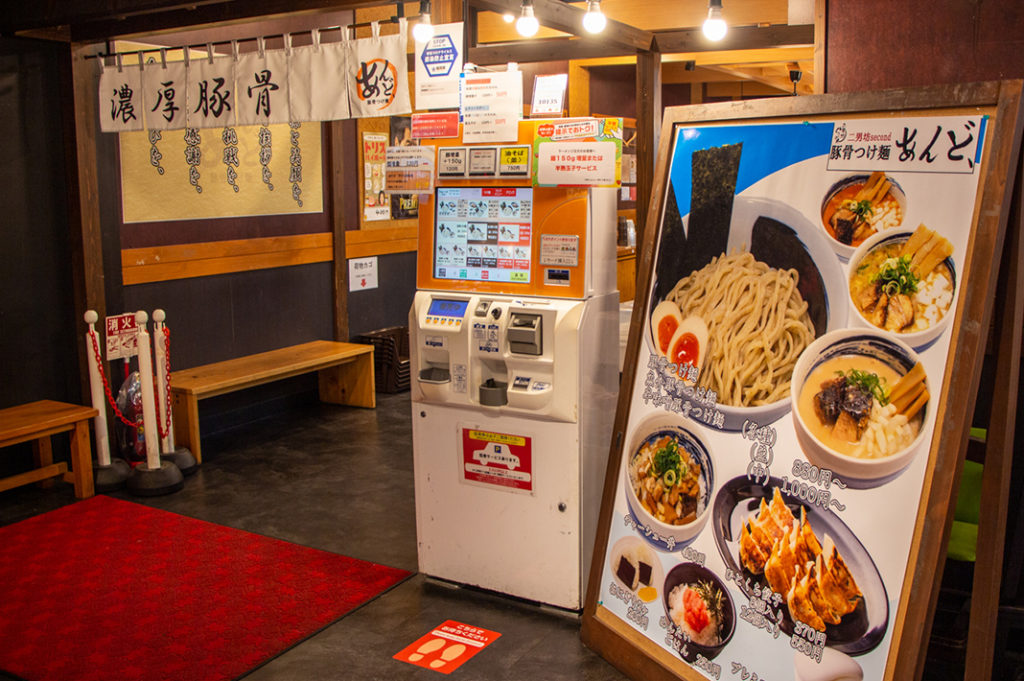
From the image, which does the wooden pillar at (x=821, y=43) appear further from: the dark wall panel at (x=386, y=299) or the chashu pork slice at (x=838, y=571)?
the dark wall panel at (x=386, y=299)

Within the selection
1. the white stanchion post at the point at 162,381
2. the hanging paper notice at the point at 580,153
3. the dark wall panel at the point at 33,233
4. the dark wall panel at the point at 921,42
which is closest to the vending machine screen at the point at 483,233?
the hanging paper notice at the point at 580,153

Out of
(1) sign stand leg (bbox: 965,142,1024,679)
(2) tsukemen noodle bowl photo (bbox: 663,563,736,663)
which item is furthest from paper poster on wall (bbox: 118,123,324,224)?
(1) sign stand leg (bbox: 965,142,1024,679)

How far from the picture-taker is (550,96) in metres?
3.83

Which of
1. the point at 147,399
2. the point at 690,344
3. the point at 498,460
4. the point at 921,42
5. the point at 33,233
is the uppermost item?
the point at 921,42

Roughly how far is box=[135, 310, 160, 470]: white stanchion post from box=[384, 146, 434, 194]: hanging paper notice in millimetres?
2216

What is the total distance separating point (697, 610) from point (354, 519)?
2457mm

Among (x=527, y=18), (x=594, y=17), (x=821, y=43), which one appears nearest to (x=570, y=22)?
(x=594, y=17)

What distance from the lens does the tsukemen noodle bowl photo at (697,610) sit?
9.00ft

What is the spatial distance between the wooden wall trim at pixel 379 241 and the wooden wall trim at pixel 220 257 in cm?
25

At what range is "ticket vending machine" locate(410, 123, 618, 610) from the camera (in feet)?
11.6

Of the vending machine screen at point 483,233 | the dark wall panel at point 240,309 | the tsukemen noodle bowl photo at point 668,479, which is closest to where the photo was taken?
the tsukemen noodle bowl photo at point 668,479

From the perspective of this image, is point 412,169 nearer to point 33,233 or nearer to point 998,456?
point 998,456

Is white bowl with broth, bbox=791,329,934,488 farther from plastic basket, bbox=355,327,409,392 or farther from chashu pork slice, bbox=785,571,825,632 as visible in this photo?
plastic basket, bbox=355,327,409,392

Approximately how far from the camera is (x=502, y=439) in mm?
3713
